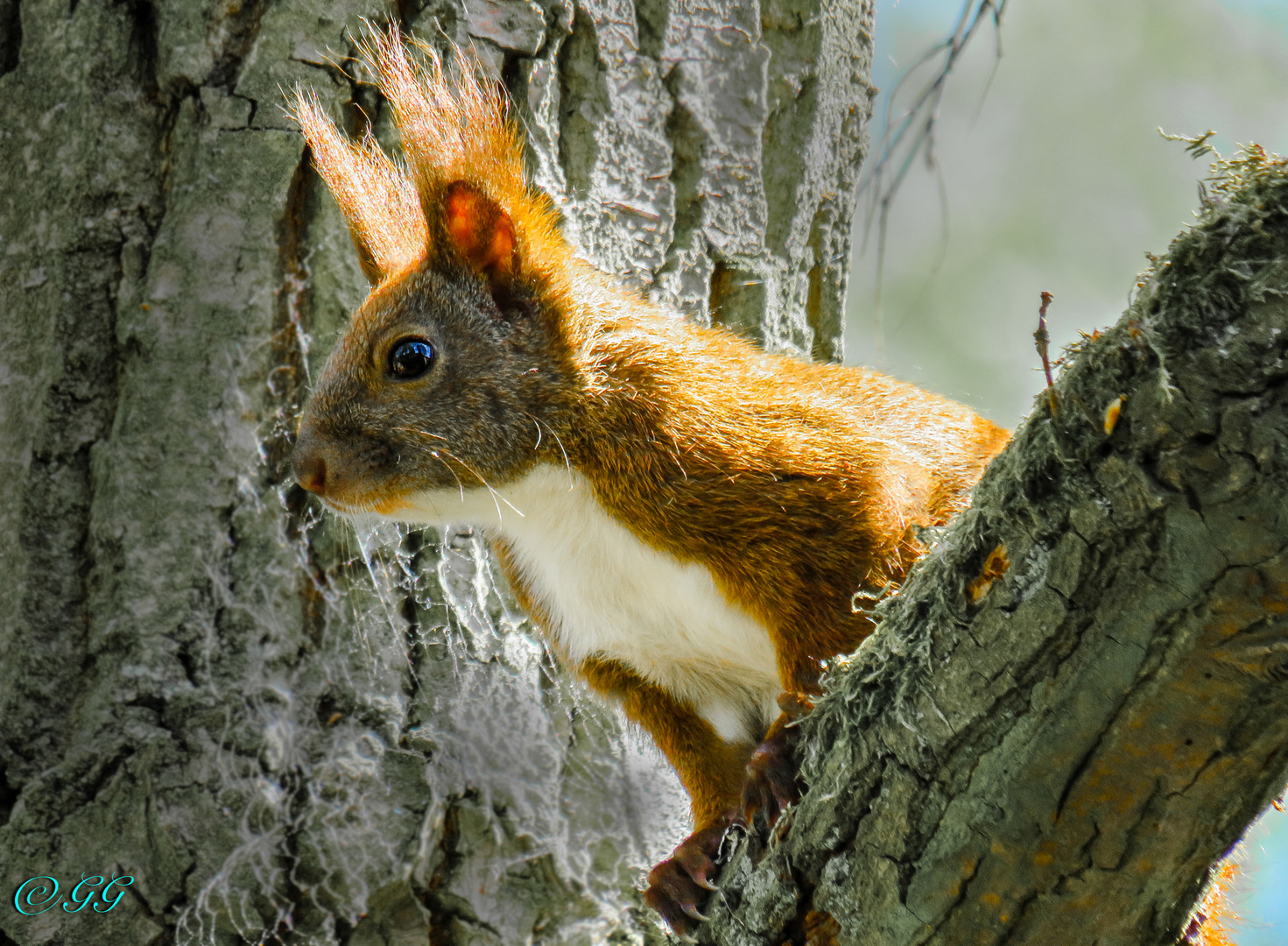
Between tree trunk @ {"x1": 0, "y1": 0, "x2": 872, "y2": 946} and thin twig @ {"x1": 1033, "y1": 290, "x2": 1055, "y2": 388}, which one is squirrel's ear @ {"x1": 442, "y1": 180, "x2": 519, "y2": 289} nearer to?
tree trunk @ {"x1": 0, "y1": 0, "x2": 872, "y2": 946}

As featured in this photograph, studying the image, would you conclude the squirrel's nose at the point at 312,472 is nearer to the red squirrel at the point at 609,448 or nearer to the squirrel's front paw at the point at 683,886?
the red squirrel at the point at 609,448

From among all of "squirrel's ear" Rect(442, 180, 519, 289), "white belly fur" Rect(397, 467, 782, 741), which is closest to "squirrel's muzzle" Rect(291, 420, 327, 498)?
"white belly fur" Rect(397, 467, 782, 741)

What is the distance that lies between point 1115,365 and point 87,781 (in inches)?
81.4

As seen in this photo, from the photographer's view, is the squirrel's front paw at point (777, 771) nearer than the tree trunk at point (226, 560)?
Yes

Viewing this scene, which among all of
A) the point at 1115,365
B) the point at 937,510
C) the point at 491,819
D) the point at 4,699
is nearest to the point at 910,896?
the point at 1115,365

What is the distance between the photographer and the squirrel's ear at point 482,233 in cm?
213

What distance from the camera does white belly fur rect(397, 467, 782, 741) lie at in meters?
2.05

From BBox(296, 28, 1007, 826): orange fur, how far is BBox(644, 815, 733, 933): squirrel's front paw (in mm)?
196

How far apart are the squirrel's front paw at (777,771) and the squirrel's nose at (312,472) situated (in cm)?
98

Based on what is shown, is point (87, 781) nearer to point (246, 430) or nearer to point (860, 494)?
point (246, 430)

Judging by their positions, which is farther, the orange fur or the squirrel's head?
the squirrel's head

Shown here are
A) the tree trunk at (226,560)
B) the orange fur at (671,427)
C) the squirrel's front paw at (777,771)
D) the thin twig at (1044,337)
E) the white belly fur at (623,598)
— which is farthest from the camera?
the tree trunk at (226,560)

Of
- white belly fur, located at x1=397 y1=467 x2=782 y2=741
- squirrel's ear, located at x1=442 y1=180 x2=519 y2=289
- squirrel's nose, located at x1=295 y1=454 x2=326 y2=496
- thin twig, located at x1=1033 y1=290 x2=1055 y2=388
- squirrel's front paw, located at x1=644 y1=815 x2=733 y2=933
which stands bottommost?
squirrel's front paw, located at x1=644 y1=815 x2=733 y2=933
